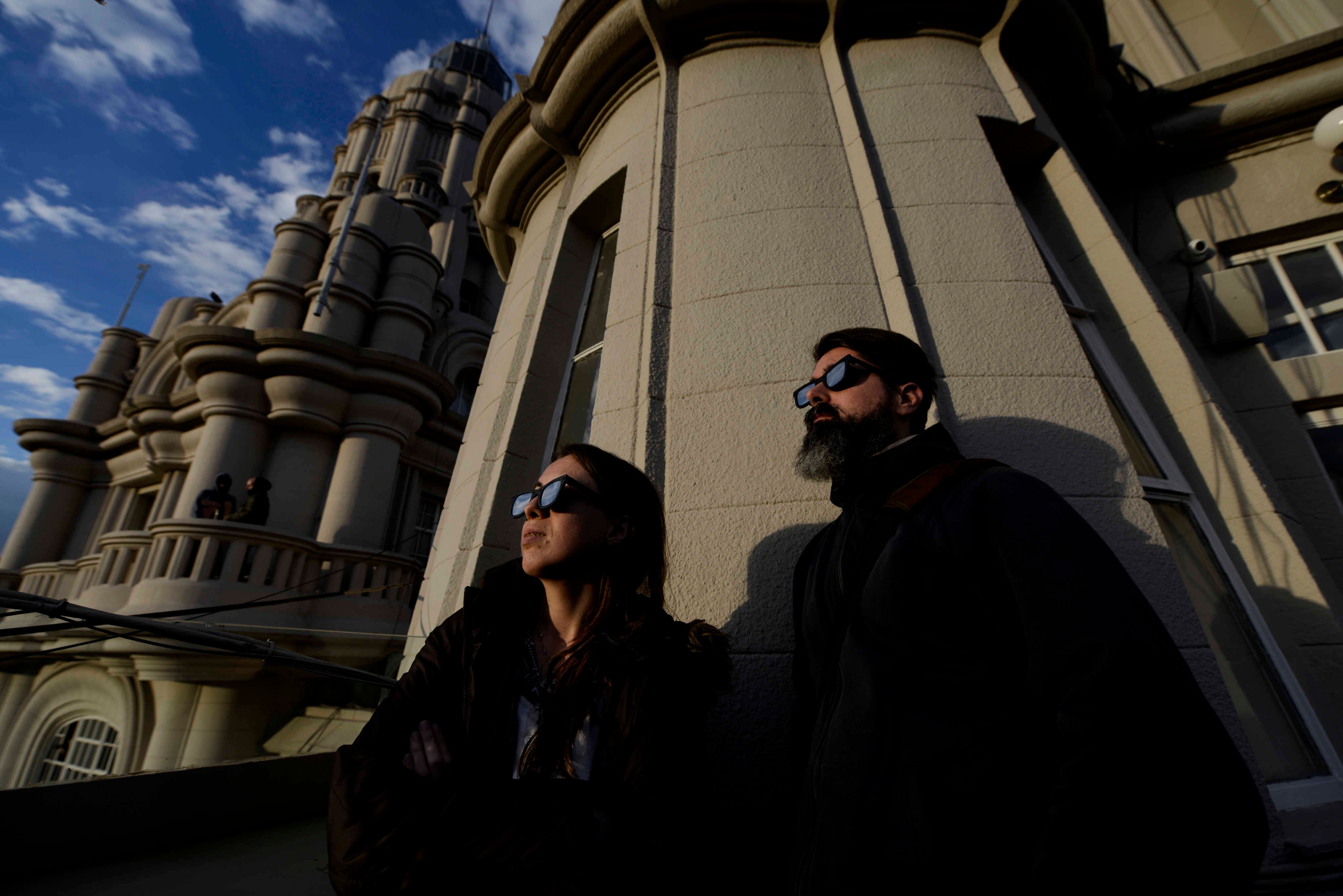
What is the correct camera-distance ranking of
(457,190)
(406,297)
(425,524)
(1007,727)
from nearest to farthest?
(1007,727) < (425,524) < (406,297) < (457,190)

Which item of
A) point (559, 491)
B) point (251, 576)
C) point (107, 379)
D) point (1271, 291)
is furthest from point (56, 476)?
point (1271, 291)

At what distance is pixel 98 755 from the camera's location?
27.4 ft

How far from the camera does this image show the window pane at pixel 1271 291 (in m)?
4.70

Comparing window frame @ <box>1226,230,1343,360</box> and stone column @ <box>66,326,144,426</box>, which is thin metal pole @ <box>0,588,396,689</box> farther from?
stone column @ <box>66,326,144,426</box>

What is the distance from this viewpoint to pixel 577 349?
15.4 ft

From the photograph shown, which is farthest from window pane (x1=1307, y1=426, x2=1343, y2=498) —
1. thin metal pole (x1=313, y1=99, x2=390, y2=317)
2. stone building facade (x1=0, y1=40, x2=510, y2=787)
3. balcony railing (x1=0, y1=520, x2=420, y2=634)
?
thin metal pole (x1=313, y1=99, x2=390, y2=317)

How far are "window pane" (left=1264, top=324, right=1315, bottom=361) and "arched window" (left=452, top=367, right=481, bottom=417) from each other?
15014mm

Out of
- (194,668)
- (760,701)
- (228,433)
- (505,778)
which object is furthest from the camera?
(228,433)

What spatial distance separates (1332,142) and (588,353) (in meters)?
6.01

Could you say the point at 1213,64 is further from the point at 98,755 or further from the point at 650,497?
the point at 98,755

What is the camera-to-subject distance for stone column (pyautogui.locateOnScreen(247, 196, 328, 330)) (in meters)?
12.3

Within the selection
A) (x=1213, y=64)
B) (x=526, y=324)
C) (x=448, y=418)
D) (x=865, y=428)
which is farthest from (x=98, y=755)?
(x=1213, y=64)

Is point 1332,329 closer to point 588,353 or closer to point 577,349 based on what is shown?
point 588,353

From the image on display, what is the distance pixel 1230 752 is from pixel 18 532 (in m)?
23.1
